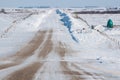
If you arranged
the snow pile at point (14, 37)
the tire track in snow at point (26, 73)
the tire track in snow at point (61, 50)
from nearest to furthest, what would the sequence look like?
the tire track in snow at point (26, 73) → the tire track in snow at point (61, 50) → the snow pile at point (14, 37)

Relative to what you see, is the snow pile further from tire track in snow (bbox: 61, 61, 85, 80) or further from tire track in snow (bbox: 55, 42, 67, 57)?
tire track in snow (bbox: 61, 61, 85, 80)

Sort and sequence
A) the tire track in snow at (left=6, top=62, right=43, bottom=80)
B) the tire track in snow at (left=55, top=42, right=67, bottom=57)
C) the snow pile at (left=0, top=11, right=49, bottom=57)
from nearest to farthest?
the tire track in snow at (left=6, top=62, right=43, bottom=80)
the tire track in snow at (left=55, top=42, right=67, bottom=57)
the snow pile at (left=0, top=11, right=49, bottom=57)

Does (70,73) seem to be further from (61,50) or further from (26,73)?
(61,50)

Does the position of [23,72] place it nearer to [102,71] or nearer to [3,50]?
[102,71]

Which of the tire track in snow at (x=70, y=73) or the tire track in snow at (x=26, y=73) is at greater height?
the tire track in snow at (x=26, y=73)

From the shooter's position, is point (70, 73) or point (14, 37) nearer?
point (70, 73)

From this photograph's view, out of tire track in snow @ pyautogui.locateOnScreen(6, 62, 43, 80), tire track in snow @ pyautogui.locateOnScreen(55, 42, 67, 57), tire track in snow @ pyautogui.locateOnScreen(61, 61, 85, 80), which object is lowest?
tire track in snow @ pyautogui.locateOnScreen(61, 61, 85, 80)

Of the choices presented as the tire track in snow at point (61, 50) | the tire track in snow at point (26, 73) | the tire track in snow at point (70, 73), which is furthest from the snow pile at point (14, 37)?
the tire track in snow at point (70, 73)

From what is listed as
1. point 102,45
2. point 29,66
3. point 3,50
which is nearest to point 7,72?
point 29,66

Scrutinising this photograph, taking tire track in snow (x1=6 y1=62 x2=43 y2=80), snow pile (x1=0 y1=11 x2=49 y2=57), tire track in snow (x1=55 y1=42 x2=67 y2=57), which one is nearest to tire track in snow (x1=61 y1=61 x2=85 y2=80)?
tire track in snow (x1=6 y1=62 x2=43 y2=80)

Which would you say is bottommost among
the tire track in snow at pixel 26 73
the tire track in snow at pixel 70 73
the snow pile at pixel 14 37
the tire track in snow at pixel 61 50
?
the tire track in snow at pixel 70 73

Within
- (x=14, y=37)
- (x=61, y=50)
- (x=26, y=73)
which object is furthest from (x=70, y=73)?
(x=14, y=37)

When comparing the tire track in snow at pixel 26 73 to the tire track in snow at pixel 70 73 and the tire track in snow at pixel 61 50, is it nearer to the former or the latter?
the tire track in snow at pixel 70 73

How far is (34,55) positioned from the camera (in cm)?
1748
